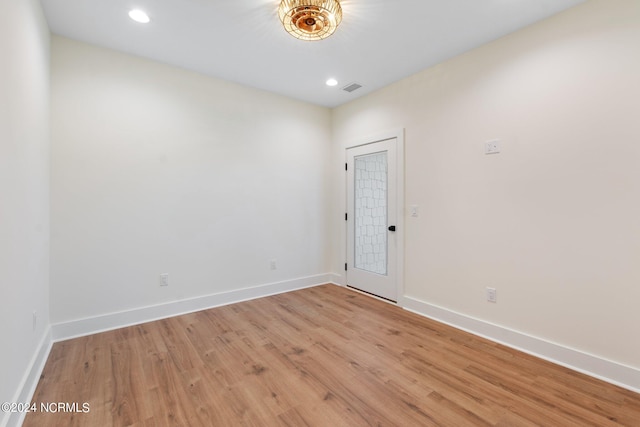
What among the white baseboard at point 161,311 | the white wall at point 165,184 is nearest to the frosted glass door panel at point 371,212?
the white wall at point 165,184

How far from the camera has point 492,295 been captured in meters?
2.57

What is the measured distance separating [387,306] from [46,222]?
3475mm

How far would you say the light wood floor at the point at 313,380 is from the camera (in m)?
1.60

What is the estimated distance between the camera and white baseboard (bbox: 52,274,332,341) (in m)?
2.55

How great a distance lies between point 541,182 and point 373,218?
1.90m

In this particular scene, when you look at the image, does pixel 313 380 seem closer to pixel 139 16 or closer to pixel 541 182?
pixel 541 182

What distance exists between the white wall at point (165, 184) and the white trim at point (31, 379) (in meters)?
0.33

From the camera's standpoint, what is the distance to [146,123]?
2.92 m

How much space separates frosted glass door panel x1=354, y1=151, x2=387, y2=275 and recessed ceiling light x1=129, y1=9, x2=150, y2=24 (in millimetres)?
2741

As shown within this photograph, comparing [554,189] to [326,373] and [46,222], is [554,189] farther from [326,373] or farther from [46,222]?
[46,222]

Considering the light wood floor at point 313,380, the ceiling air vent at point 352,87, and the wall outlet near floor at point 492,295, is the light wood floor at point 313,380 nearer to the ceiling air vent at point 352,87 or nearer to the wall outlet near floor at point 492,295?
the wall outlet near floor at point 492,295

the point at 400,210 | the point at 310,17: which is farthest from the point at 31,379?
the point at 400,210

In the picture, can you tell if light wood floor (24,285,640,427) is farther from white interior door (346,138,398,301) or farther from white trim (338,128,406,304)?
white interior door (346,138,398,301)

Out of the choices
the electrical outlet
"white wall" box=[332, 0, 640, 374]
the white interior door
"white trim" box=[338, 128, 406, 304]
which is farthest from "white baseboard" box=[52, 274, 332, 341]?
the electrical outlet
